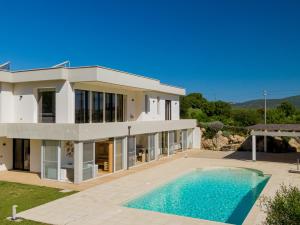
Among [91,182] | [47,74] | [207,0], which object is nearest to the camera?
[91,182]

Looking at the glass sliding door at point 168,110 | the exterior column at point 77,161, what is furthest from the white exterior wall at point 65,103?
the glass sliding door at point 168,110

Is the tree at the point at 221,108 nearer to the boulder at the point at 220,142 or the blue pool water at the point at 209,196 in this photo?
the boulder at the point at 220,142

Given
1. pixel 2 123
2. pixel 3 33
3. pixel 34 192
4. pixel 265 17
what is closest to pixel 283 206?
pixel 34 192

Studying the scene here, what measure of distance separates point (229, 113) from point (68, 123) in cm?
3797

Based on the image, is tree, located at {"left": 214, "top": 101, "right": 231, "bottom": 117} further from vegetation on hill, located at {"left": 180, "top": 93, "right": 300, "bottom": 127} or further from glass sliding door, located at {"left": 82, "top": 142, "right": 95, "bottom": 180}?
glass sliding door, located at {"left": 82, "top": 142, "right": 95, "bottom": 180}

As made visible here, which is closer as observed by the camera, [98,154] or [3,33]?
[98,154]

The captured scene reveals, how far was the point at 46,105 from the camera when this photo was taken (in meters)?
20.8

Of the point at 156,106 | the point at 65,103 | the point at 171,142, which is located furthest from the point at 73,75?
the point at 171,142

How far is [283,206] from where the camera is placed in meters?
7.23

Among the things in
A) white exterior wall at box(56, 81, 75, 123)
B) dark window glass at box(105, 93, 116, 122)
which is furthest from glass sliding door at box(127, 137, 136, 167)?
white exterior wall at box(56, 81, 75, 123)

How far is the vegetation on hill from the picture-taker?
1713 inches

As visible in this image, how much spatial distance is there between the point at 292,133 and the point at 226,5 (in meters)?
15.8

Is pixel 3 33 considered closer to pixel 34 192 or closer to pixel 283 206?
pixel 34 192

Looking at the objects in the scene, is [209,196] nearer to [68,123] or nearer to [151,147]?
[68,123]
